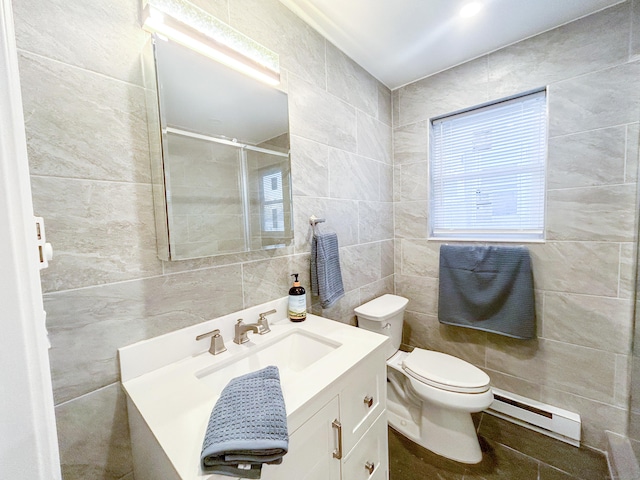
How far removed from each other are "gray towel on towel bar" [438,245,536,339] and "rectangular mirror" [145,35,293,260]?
125 cm

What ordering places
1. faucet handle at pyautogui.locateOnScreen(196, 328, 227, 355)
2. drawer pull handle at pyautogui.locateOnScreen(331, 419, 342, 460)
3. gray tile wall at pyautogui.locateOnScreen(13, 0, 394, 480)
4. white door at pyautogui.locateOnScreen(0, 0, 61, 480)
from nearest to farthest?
white door at pyautogui.locateOnScreen(0, 0, 61, 480)
gray tile wall at pyautogui.locateOnScreen(13, 0, 394, 480)
drawer pull handle at pyautogui.locateOnScreen(331, 419, 342, 460)
faucet handle at pyautogui.locateOnScreen(196, 328, 227, 355)

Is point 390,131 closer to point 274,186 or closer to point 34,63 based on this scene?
point 274,186

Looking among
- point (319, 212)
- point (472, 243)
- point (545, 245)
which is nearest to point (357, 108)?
point (319, 212)

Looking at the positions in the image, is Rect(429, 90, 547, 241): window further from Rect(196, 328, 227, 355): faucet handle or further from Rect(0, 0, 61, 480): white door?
Rect(0, 0, 61, 480): white door

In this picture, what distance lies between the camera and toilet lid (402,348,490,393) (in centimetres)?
131

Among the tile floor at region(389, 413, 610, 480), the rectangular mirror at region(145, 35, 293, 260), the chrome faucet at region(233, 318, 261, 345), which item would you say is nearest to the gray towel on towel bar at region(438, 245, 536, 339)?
the tile floor at region(389, 413, 610, 480)

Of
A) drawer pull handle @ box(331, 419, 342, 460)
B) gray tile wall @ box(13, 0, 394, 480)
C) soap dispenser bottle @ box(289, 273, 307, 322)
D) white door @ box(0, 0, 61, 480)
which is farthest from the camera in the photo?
soap dispenser bottle @ box(289, 273, 307, 322)

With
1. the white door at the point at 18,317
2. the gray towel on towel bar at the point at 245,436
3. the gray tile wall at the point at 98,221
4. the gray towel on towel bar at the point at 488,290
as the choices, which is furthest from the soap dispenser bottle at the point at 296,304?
the gray towel on towel bar at the point at 488,290

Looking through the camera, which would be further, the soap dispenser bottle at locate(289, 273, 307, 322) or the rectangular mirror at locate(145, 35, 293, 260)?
the soap dispenser bottle at locate(289, 273, 307, 322)

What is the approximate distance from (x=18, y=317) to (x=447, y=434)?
71.3 inches

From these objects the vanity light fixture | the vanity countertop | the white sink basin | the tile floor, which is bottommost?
the tile floor

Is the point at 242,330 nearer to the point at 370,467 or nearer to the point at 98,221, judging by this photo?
the point at 98,221

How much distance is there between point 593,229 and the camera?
4.50ft

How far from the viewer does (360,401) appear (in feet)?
3.04
